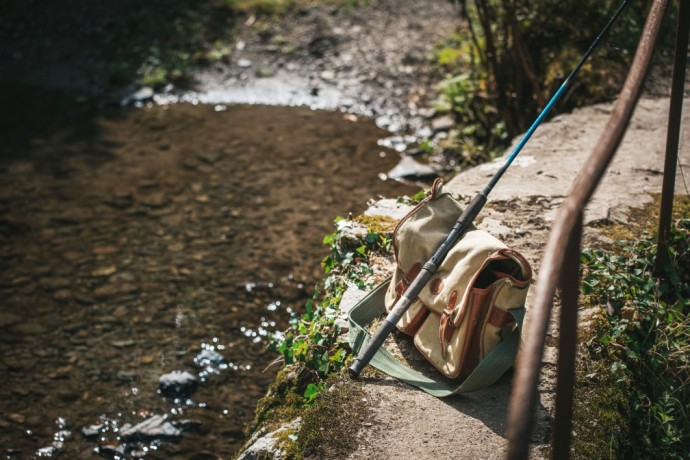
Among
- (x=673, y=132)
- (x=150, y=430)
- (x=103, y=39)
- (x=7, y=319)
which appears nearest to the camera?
(x=673, y=132)

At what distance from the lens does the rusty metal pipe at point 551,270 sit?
4.16 feet

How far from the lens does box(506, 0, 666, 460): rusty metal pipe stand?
1.27 metres

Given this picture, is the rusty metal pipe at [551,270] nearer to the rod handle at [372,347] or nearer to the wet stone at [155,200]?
the rod handle at [372,347]

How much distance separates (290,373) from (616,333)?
1.46m

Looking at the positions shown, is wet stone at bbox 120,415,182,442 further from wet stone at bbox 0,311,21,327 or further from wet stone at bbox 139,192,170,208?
wet stone at bbox 139,192,170,208

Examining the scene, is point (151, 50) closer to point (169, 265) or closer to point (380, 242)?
point (169, 265)

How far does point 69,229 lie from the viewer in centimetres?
593

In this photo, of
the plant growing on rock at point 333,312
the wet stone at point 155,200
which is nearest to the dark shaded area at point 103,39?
the wet stone at point 155,200

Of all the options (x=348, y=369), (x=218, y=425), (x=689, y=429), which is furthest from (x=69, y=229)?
(x=689, y=429)

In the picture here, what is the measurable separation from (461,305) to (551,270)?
133 cm

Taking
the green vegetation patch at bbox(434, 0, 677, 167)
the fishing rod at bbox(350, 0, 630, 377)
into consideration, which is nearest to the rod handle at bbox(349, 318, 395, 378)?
the fishing rod at bbox(350, 0, 630, 377)

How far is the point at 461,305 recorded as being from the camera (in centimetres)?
277

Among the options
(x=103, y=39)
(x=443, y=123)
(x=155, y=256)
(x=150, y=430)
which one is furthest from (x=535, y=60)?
(x=103, y=39)

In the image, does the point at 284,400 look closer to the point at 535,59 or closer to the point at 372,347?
the point at 372,347
